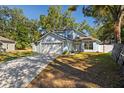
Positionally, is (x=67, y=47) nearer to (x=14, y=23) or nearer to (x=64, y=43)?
(x=64, y=43)

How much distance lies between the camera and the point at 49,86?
881 centimetres

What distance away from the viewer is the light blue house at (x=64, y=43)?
27.8 metres

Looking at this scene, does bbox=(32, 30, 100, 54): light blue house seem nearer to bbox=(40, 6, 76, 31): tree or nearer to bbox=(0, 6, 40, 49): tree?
bbox=(40, 6, 76, 31): tree

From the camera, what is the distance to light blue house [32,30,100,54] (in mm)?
27812

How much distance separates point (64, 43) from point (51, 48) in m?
1.92

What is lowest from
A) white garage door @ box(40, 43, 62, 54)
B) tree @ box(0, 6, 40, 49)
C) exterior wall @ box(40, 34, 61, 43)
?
white garage door @ box(40, 43, 62, 54)

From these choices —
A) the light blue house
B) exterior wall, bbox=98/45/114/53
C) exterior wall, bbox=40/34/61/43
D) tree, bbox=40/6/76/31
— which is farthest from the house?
exterior wall, bbox=98/45/114/53

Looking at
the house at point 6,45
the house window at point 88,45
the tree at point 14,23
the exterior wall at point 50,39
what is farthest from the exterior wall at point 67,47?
the tree at point 14,23

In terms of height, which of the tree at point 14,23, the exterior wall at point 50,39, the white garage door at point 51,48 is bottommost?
the white garage door at point 51,48

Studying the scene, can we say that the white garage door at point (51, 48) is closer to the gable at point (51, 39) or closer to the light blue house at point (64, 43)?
the light blue house at point (64, 43)

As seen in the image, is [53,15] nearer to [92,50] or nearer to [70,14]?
[70,14]

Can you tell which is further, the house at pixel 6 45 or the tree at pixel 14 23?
the tree at pixel 14 23

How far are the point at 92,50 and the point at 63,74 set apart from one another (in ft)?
61.7
